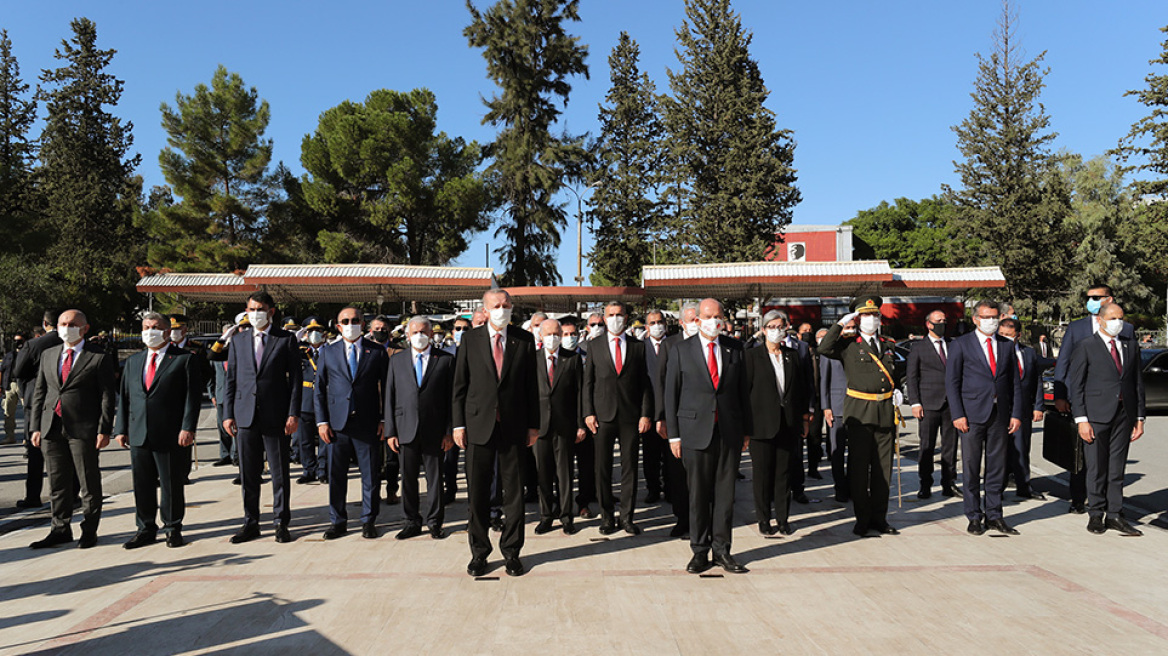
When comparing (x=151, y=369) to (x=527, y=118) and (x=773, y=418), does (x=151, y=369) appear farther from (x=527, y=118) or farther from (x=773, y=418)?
(x=527, y=118)

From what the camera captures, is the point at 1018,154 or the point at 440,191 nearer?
the point at 440,191

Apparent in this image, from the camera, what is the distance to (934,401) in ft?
26.2

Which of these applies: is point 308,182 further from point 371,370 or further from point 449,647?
point 449,647

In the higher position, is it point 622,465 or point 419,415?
point 419,415

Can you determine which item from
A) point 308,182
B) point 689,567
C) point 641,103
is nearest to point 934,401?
point 689,567

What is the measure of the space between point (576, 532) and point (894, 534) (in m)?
2.75

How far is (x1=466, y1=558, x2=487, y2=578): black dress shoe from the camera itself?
17.6 feet

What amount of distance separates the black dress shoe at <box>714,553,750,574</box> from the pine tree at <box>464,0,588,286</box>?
114ft

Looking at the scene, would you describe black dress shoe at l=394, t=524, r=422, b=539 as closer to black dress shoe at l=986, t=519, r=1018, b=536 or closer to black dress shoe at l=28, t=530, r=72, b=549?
black dress shoe at l=28, t=530, r=72, b=549

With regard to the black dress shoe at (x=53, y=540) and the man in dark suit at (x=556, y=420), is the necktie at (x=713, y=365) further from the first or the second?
the black dress shoe at (x=53, y=540)

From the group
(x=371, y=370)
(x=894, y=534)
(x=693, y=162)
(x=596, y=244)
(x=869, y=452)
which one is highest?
(x=693, y=162)

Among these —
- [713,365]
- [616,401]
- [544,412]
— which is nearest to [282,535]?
[544,412]

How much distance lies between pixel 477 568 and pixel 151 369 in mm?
3329

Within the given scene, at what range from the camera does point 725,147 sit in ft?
124
